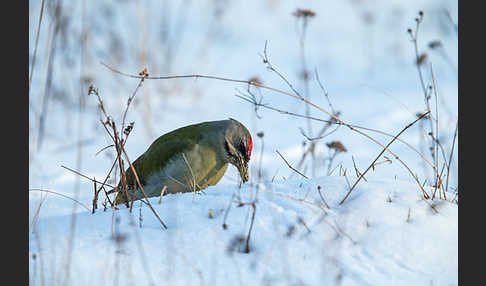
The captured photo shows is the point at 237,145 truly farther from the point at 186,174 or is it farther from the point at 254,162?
the point at 254,162

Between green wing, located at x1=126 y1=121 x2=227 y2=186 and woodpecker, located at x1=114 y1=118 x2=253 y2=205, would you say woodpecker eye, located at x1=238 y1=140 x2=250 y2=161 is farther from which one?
green wing, located at x1=126 y1=121 x2=227 y2=186

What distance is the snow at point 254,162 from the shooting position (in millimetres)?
2594

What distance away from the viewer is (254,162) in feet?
20.7

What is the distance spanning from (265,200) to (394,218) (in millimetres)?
670

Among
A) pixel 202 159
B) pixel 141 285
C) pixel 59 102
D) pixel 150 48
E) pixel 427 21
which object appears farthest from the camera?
pixel 427 21

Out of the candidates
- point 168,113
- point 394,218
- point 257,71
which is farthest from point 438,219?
point 257,71

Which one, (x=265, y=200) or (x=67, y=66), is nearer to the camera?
(x=265, y=200)

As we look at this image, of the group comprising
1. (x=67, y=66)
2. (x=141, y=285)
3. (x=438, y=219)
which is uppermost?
(x=67, y=66)

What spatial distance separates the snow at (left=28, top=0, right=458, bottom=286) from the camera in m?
2.59

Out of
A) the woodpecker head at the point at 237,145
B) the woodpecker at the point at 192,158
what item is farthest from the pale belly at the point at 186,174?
the woodpecker head at the point at 237,145

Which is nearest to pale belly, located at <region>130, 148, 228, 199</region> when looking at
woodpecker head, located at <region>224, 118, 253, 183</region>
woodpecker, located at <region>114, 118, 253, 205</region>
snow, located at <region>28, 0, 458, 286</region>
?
woodpecker, located at <region>114, 118, 253, 205</region>

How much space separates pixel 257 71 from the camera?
11.5 metres

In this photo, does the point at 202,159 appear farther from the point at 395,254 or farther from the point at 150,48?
the point at 150,48

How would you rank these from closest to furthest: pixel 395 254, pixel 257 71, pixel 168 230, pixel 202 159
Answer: pixel 395 254 < pixel 168 230 < pixel 202 159 < pixel 257 71
